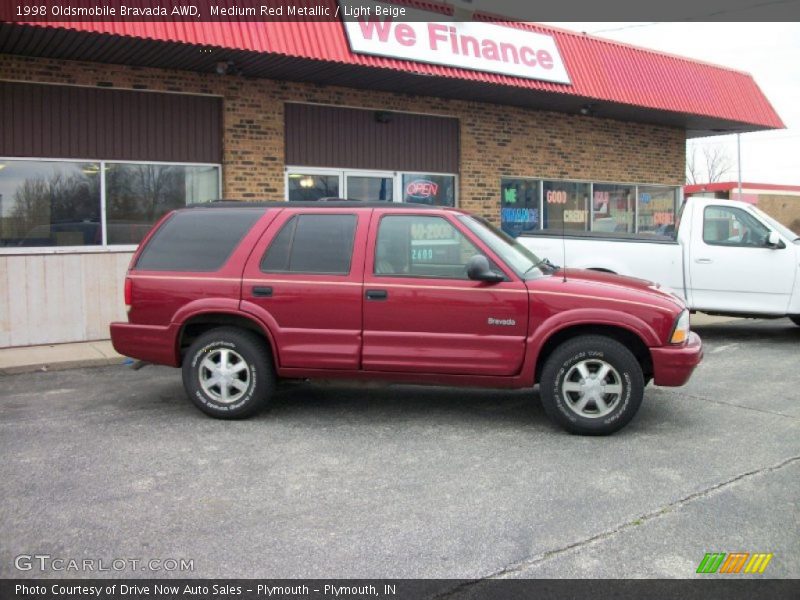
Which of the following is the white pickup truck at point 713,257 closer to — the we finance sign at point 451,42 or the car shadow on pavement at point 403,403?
the we finance sign at point 451,42

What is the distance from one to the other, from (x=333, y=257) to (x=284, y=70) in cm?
547

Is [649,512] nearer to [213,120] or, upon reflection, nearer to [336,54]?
[336,54]

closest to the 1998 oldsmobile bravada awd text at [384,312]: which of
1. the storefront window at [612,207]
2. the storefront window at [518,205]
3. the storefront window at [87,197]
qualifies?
the storefront window at [87,197]

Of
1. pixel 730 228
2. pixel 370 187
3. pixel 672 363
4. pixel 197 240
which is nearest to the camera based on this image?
pixel 672 363

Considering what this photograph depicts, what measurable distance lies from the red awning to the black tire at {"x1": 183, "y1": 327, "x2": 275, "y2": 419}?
169 inches

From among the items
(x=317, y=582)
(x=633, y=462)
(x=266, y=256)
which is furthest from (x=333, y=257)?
(x=317, y=582)

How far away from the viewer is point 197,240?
643 centimetres

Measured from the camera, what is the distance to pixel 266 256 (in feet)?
20.6

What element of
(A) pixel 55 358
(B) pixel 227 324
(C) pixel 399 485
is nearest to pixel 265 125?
(A) pixel 55 358

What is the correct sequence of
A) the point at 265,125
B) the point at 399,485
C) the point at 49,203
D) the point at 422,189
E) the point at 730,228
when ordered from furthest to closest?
1. the point at 422,189
2. the point at 265,125
3. the point at 730,228
4. the point at 49,203
5. the point at 399,485

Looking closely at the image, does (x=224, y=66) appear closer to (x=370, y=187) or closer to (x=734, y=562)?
(x=370, y=187)

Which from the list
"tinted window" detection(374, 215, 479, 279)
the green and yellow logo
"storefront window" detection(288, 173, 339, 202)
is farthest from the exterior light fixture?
the green and yellow logo

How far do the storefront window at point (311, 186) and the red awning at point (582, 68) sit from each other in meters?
2.08

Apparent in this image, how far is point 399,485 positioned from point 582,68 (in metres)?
10.4
